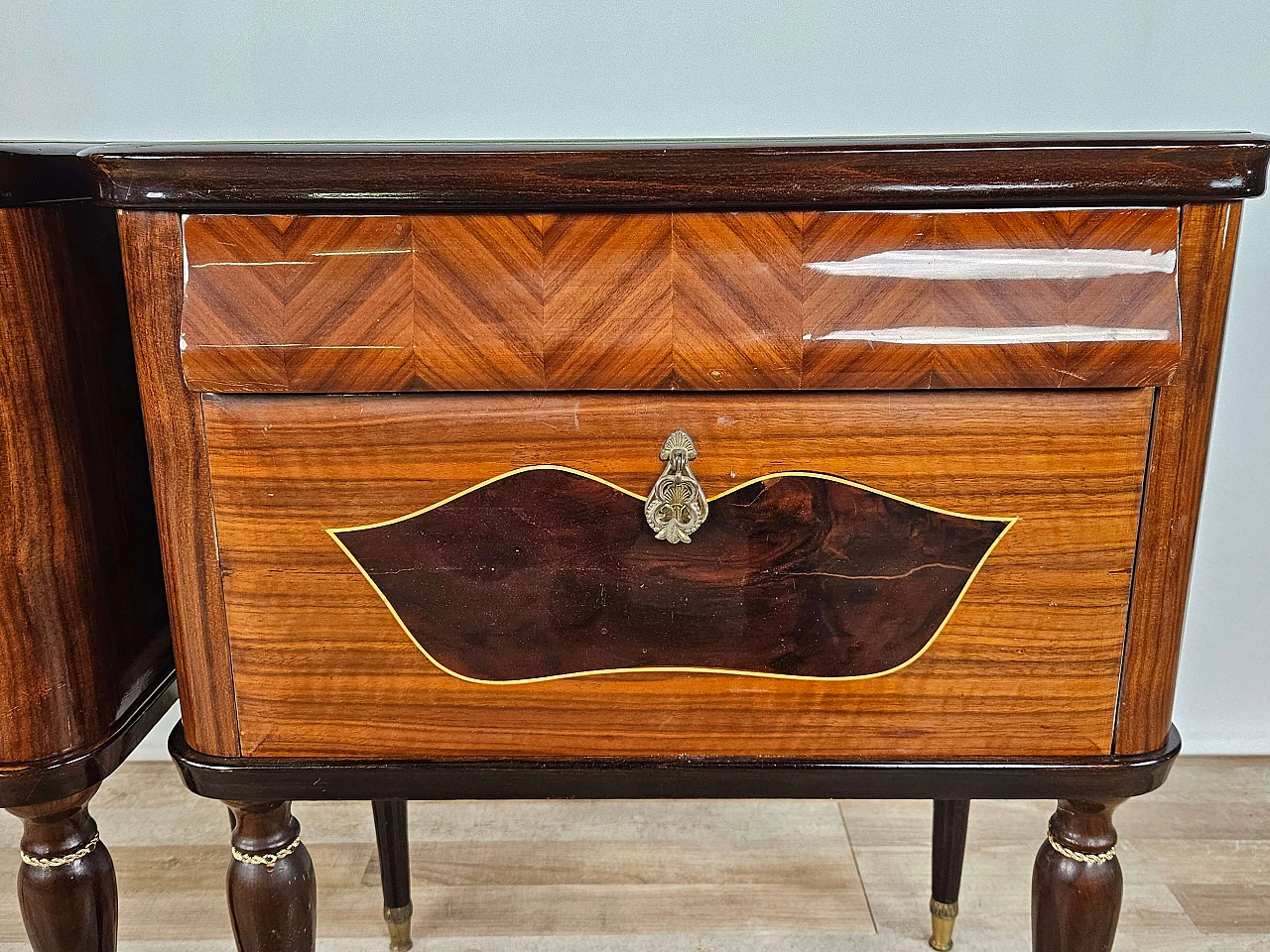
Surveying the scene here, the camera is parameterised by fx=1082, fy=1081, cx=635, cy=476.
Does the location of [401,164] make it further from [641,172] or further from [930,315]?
[930,315]

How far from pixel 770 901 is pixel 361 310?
833 mm

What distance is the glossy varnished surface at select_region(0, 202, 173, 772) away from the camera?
65 cm

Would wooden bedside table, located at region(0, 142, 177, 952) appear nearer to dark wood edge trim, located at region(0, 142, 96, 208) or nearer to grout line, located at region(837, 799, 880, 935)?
dark wood edge trim, located at region(0, 142, 96, 208)

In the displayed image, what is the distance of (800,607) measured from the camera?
25.4 inches

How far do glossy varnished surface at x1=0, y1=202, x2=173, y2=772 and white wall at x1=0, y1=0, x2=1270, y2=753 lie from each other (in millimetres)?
588

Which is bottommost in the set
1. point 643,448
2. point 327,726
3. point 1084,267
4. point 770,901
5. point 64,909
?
point 770,901

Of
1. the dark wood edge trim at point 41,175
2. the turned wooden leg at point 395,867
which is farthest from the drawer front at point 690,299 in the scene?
the turned wooden leg at point 395,867

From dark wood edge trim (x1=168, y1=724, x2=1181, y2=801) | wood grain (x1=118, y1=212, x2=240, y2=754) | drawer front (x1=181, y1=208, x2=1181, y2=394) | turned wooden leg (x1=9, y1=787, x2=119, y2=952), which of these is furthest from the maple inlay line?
turned wooden leg (x1=9, y1=787, x2=119, y2=952)

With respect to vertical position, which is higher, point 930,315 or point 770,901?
point 930,315

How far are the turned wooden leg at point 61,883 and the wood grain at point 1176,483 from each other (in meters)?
0.69

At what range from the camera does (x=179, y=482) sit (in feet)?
2.08

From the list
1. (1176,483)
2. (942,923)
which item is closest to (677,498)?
(1176,483)

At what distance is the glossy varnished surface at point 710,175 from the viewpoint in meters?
0.58

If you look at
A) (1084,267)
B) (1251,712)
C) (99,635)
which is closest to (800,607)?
(1084,267)
